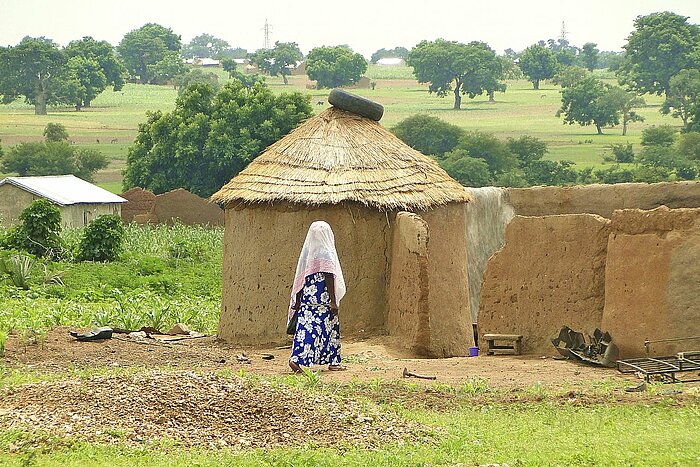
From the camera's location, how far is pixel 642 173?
47.1 metres

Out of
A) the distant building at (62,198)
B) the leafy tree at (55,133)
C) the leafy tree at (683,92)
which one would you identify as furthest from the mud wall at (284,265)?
the leafy tree at (683,92)

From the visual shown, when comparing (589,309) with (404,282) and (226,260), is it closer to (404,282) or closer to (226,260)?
(404,282)

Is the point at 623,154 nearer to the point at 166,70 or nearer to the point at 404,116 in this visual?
the point at 404,116

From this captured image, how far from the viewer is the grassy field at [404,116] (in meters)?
69.2

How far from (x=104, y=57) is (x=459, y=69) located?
89.0ft

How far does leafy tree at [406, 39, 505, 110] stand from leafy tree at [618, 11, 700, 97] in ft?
32.0

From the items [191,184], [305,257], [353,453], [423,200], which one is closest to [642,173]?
[191,184]

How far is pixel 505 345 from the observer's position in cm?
1170

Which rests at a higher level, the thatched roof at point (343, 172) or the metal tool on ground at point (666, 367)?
the thatched roof at point (343, 172)

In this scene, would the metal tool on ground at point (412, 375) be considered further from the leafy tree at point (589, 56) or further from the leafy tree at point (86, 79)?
the leafy tree at point (589, 56)

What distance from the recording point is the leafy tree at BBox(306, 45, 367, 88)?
92.1 meters

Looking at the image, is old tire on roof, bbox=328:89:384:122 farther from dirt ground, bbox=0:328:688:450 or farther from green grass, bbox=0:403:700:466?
green grass, bbox=0:403:700:466

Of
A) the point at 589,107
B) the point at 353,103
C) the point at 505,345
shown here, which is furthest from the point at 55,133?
the point at 505,345

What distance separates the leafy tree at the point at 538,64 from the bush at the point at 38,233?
81.1m
